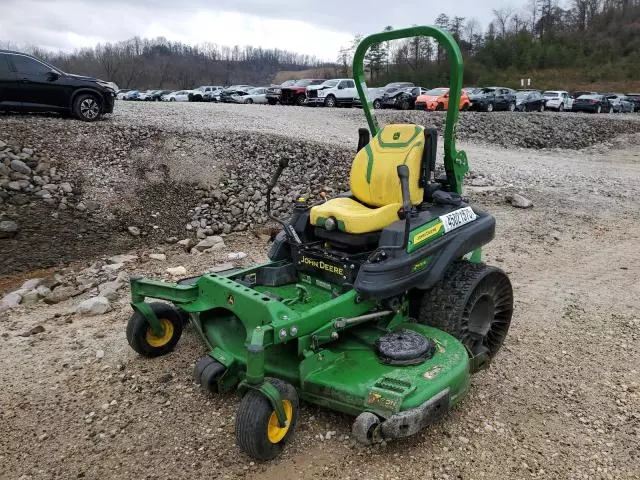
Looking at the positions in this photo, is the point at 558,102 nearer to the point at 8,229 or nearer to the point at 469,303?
the point at 8,229

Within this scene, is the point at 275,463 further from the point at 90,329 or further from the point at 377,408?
the point at 90,329

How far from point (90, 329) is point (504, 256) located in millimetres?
4983

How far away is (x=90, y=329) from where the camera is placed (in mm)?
5301

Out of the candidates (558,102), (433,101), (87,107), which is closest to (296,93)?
(433,101)

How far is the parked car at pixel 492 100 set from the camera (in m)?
27.0

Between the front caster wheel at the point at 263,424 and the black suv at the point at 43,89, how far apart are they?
32.3 ft

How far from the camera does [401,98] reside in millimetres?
26047

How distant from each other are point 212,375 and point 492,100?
26.0 metres

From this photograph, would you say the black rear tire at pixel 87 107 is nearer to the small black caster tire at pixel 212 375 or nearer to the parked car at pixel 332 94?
the small black caster tire at pixel 212 375

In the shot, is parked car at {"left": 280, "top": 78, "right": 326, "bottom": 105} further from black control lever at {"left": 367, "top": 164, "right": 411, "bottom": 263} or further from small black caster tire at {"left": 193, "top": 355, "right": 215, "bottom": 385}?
small black caster tire at {"left": 193, "top": 355, "right": 215, "bottom": 385}

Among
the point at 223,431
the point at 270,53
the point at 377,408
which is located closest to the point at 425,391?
the point at 377,408

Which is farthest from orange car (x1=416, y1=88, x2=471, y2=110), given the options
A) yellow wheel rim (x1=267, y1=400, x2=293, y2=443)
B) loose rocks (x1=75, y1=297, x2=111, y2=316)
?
yellow wheel rim (x1=267, y1=400, x2=293, y2=443)

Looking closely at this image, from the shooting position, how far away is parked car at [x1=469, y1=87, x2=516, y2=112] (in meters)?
27.0

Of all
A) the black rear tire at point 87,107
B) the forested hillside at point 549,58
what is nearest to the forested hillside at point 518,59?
the forested hillside at point 549,58
